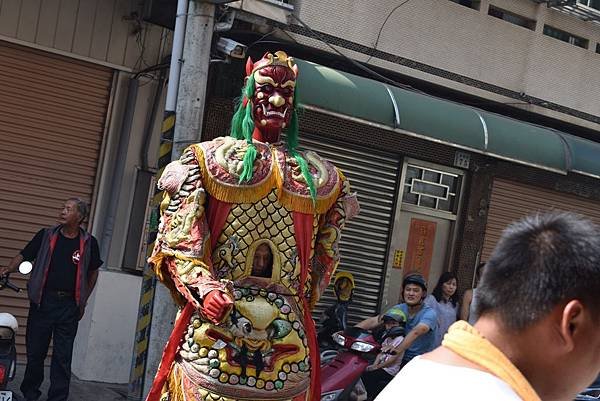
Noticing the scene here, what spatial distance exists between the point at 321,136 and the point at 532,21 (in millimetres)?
4008

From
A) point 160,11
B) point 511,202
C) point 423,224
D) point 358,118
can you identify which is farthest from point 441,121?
Result: point 160,11

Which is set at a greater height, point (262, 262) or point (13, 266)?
point (262, 262)

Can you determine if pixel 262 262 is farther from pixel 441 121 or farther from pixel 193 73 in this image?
pixel 441 121

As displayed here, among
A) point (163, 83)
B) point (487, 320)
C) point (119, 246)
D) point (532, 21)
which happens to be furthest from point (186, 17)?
point (532, 21)

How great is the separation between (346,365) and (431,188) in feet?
16.3

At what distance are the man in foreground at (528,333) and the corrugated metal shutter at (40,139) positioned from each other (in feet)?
25.3

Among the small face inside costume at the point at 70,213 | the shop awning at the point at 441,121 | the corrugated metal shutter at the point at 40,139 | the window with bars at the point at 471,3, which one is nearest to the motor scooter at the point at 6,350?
the small face inside costume at the point at 70,213

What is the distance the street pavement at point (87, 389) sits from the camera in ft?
28.2

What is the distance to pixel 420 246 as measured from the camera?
41.1 ft

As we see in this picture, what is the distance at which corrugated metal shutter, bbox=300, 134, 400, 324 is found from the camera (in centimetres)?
1168

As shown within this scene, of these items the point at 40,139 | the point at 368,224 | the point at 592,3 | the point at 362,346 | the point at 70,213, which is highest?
the point at 592,3

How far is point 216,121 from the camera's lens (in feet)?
33.2

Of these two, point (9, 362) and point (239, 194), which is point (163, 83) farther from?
point (239, 194)

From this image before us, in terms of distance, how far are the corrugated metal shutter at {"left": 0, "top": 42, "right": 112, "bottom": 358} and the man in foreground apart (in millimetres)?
7707
